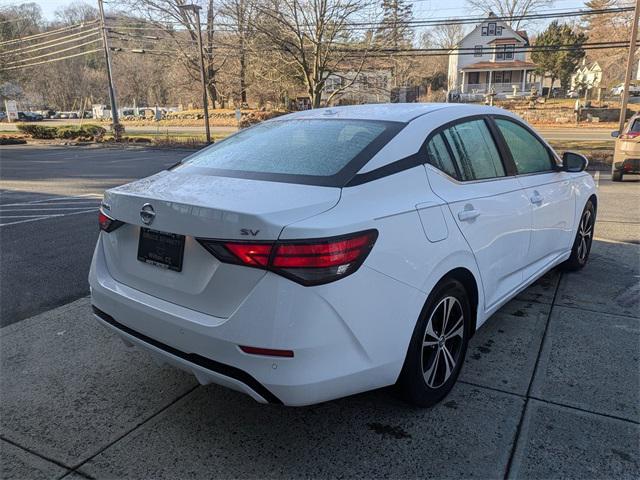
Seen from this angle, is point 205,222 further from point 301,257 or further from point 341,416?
point 341,416

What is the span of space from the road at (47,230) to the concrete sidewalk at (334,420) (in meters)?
1.06

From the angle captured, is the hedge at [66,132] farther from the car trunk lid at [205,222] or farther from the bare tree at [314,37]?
the car trunk lid at [205,222]

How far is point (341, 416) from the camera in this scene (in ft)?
9.27

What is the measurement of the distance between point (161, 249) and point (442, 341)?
5.18ft

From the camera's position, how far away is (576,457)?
243cm

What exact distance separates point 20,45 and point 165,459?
2148 inches

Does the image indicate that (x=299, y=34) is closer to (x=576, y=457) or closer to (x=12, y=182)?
(x=12, y=182)

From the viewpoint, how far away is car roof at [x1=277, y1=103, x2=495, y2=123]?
3104 millimetres

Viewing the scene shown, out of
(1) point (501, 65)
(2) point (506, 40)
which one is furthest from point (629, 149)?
(2) point (506, 40)

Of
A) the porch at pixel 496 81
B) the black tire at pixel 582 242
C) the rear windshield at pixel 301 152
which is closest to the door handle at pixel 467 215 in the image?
the rear windshield at pixel 301 152

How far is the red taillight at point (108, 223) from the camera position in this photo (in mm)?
2695

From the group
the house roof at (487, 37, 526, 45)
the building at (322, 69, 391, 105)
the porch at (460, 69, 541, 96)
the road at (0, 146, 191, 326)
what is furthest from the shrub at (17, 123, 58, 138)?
the house roof at (487, 37, 526, 45)

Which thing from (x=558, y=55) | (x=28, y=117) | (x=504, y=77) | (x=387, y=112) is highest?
(x=558, y=55)

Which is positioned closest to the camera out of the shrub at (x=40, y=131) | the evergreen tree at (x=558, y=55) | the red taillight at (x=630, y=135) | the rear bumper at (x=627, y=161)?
the red taillight at (x=630, y=135)
